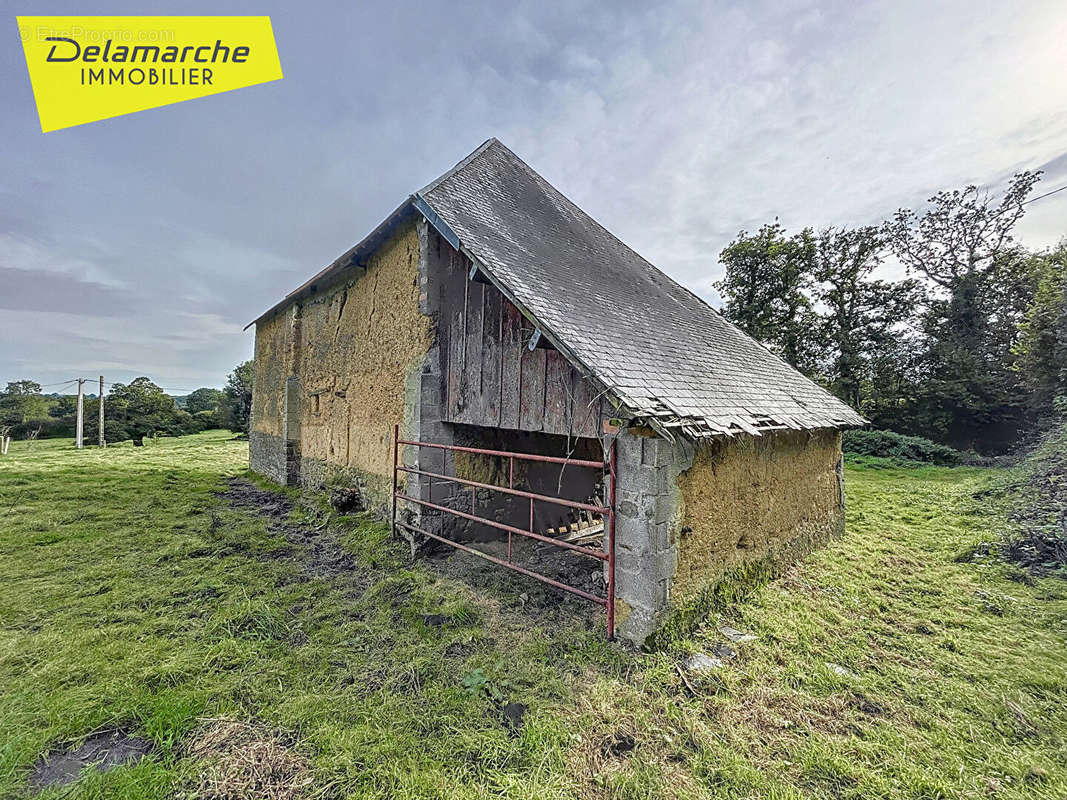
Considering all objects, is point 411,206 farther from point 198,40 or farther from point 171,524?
point 171,524

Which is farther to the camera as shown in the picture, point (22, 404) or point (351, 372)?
point (22, 404)

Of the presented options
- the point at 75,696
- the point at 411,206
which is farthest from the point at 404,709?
the point at 411,206

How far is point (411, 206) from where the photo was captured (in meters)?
6.56

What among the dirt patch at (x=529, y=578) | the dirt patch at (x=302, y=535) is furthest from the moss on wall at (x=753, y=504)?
the dirt patch at (x=302, y=535)

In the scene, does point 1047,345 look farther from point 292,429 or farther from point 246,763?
point 292,429

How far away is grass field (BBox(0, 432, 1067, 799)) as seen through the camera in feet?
8.65

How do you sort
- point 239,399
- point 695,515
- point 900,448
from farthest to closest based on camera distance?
point 239,399 → point 900,448 → point 695,515

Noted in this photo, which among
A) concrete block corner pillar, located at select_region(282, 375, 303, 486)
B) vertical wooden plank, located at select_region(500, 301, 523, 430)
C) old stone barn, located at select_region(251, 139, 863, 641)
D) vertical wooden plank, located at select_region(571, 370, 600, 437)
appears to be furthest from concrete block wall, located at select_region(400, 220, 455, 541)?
concrete block corner pillar, located at select_region(282, 375, 303, 486)

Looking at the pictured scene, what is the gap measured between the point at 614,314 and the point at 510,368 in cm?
164

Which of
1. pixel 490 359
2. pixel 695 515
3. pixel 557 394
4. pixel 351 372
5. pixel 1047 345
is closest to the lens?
pixel 695 515

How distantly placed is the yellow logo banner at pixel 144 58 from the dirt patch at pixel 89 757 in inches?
254

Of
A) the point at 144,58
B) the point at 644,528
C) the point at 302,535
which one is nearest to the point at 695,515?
the point at 644,528

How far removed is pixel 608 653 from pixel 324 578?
3.92m

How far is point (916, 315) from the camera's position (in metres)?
21.0
